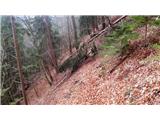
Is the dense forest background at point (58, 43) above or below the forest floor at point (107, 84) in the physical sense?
above

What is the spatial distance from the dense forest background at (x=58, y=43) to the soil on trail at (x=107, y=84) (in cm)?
6

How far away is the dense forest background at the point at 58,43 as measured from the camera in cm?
301

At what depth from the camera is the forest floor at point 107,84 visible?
2893 mm

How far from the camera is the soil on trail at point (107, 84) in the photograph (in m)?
2.89

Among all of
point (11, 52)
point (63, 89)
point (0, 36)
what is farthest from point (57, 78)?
point (0, 36)

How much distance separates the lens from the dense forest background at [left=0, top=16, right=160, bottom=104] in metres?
3.01

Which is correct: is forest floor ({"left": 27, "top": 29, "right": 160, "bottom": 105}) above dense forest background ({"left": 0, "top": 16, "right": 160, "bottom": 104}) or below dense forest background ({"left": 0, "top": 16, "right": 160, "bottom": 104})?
below

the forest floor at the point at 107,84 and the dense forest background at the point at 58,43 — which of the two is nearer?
the forest floor at the point at 107,84

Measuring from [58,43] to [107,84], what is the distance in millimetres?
631

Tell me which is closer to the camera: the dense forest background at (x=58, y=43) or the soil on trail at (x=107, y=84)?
the soil on trail at (x=107, y=84)

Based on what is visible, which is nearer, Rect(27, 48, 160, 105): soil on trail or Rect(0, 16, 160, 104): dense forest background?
Rect(27, 48, 160, 105): soil on trail

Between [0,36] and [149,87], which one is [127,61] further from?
[0,36]

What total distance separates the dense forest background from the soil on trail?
6 cm
